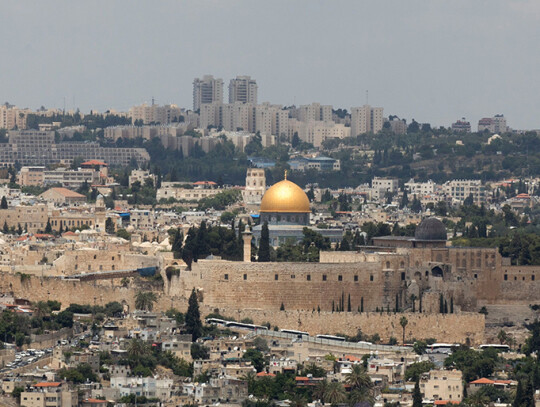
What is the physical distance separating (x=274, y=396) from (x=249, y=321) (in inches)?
415

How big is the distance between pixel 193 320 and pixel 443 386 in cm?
1044

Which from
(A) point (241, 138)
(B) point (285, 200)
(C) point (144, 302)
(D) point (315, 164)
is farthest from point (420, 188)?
(C) point (144, 302)

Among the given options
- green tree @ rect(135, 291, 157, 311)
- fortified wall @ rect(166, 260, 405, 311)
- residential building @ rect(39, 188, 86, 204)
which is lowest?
green tree @ rect(135, 291, 157, 311)

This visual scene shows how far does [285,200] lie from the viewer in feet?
311

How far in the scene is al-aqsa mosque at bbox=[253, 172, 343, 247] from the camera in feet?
308

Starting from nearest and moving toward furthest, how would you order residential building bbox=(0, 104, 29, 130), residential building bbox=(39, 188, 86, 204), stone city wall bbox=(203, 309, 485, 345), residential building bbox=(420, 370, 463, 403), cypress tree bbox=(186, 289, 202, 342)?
residential building bbox=(420, 370, 463, 403)
cypress tree bbox=(186, 289, 202, 342)
stone city wall bbox=(203, 309, 485, 345)
residential building bbox=(39, 188, 86, 204)
residential building bbox=(0, 104, 29, 130)

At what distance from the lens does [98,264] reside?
9038 cm

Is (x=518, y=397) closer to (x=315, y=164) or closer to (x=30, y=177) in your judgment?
(x=30, y=177)

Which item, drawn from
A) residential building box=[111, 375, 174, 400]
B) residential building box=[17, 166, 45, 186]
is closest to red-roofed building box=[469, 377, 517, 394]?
residential building box=[111, 375, 174, 400]

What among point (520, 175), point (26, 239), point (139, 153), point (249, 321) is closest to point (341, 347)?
point (249, 321)

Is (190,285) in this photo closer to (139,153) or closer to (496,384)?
(496,384)

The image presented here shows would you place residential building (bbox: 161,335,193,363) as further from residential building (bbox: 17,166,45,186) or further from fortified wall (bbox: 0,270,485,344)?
residential building (bbox: 17,166,45,186)

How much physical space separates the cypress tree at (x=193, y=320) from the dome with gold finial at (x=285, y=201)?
Result: 1580cm

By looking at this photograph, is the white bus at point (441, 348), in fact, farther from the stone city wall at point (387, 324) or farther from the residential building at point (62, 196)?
the residential building at point (62, 196)
